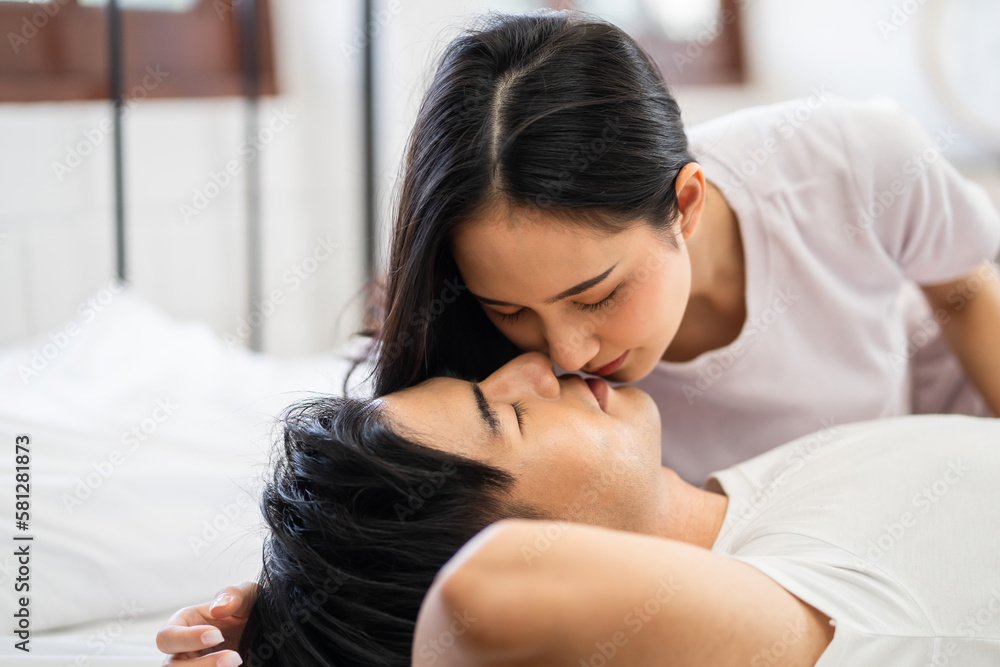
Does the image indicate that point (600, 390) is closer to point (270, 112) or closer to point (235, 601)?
point (235, 601)

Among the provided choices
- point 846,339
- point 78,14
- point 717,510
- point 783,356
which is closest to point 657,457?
point 717,510

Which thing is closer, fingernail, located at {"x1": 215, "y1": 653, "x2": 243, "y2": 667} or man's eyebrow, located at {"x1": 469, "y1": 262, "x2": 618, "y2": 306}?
fingernail, located at {"x1": 215, "y1": 653, "x2": 243, "y2": 667}

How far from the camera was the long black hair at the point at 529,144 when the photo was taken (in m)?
0.89

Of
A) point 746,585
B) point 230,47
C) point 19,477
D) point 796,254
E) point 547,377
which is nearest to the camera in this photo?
point 746,585

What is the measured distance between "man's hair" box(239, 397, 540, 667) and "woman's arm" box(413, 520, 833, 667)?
0.18 metres

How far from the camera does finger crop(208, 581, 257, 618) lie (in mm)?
876

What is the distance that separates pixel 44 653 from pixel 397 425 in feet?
1.54

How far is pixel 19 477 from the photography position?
3.62 ft

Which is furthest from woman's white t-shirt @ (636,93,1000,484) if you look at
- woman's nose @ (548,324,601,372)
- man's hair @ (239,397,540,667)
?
man's hair @ (239,397,540,667)

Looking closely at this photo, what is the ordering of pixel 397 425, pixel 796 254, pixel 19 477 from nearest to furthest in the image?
pixel 397 425
pixel 19 477
pixel 796 254

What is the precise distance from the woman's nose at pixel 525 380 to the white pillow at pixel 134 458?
10.9 inches

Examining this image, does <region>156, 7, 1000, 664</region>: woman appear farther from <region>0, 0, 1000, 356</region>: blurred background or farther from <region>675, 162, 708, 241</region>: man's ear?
<region>0, 0, 1000, 356</region>: blurred background

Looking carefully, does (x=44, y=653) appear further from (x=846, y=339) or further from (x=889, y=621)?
(x=846, y=339)

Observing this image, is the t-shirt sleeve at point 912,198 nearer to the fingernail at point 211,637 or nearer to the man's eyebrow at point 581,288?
the man's eyebrow at point 581,288
